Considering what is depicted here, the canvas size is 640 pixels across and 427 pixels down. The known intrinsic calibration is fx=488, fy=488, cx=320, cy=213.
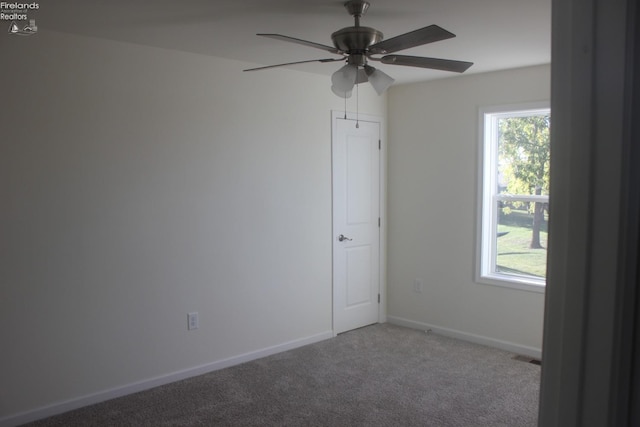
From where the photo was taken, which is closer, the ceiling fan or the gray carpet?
the ceiling fan

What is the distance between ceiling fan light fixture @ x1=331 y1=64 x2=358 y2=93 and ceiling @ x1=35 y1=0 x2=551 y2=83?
1.10ft

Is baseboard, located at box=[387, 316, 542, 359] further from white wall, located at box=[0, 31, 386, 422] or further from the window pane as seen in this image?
white wall, located at box=[0, 31, 386, 422]

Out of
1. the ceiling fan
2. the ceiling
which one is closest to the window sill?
the ceiling

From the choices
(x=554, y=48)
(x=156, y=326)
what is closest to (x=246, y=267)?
(x=156, y=326)

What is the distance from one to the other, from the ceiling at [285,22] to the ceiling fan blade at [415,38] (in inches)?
11.9

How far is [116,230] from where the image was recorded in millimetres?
3400

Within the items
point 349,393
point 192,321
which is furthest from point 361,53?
point 192,321

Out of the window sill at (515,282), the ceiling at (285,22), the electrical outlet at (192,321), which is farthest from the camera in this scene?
the window sill at (515,282)

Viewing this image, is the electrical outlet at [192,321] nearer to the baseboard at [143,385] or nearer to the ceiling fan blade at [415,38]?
the baseboard at [143,385]

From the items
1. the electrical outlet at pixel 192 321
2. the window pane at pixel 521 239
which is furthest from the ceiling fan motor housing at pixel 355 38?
the window pane at pixel 521 239

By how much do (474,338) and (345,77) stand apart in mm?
3071

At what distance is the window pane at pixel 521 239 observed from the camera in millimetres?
4277

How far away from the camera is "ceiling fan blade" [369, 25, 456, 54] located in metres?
2.11

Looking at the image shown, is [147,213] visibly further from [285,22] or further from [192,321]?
[285,22]
